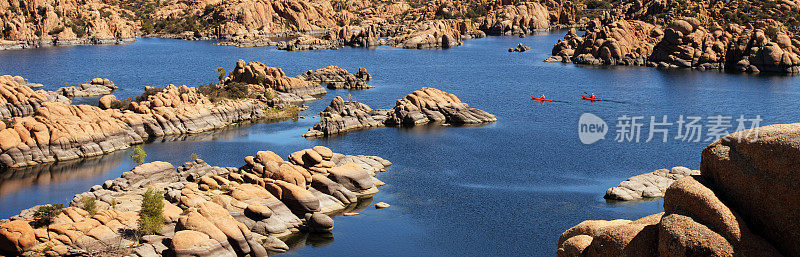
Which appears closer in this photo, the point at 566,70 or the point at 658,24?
the point at 566,70

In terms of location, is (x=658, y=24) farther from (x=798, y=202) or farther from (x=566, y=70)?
(x=798, y=202)

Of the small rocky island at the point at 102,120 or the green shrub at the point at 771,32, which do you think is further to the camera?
the green shrub at the point at 771,32

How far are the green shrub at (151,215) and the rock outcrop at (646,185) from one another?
3588 cm

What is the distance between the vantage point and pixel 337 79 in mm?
132250

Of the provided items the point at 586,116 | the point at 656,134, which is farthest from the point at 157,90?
the point at 656,134

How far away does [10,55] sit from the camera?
186 m

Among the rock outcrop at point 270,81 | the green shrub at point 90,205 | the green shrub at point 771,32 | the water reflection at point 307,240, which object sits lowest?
the water reflection at point 307,240

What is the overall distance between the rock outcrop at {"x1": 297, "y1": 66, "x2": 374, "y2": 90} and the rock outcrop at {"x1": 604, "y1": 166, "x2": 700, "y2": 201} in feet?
236

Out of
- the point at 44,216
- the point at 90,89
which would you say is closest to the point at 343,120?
the point at 44,216

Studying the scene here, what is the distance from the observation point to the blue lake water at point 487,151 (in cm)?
5428

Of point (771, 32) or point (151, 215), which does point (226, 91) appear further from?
point (771, 32)

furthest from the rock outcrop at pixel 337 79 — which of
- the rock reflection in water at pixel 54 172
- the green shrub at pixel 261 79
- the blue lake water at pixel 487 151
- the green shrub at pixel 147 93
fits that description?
the rock reflection in water at pixel 54 172

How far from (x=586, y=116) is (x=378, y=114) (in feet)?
97.2

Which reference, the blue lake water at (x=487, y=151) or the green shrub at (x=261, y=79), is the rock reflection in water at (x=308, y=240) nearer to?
the blue lake water at (x=487, y=151)
